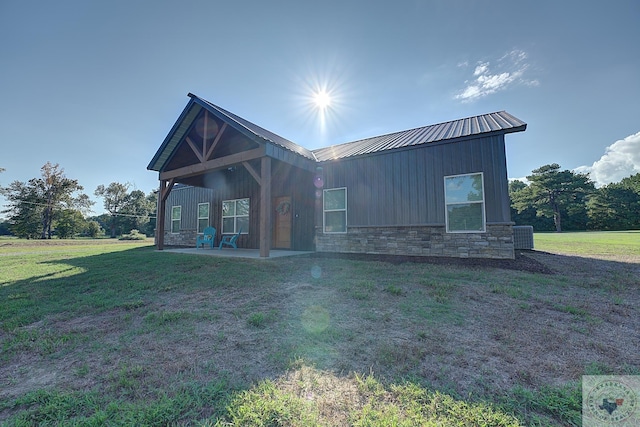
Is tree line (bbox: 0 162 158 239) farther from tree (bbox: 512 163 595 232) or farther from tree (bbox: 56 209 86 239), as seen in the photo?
tree (bbox: 512 163 595 232)

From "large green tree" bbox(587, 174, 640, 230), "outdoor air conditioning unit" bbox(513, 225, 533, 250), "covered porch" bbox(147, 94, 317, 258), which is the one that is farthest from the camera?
"large green tree" bbox(587, 174, 640, 230)

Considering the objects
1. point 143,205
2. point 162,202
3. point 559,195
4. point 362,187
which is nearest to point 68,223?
point 143,205

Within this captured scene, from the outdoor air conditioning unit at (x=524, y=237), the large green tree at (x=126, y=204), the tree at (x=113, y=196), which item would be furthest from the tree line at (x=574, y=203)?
the tree at (x=113, y=196)

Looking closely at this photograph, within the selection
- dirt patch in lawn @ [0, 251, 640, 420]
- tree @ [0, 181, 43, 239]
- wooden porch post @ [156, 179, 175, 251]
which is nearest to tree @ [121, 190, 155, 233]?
tree @ [0, 181, 43, 239]

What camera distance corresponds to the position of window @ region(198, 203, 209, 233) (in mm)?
11891

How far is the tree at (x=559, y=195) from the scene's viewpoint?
34.6 meters

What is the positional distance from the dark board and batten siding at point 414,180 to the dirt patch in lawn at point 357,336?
2.56 m

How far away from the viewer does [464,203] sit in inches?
252

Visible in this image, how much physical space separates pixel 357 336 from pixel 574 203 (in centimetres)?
4863

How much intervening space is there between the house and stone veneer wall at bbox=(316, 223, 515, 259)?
24 millimetres

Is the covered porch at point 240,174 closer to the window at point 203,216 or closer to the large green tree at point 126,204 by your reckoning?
the window at point 203,216

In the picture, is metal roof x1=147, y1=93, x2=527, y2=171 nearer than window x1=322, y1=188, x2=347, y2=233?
Yes

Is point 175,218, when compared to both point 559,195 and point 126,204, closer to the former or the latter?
point 126,204

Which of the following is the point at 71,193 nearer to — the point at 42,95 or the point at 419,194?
the point at 42,95
